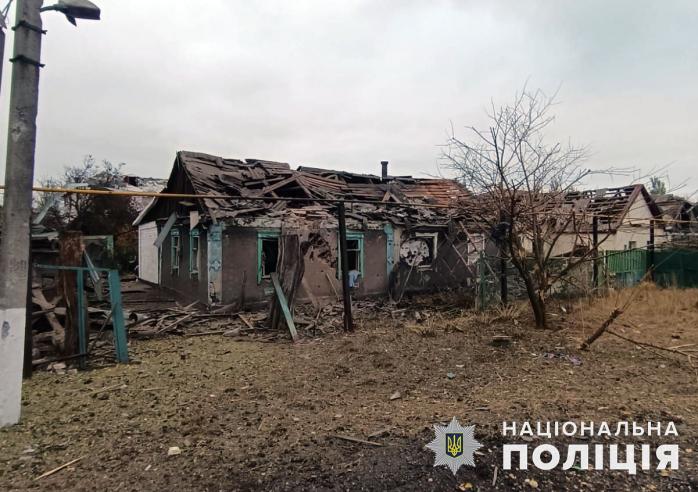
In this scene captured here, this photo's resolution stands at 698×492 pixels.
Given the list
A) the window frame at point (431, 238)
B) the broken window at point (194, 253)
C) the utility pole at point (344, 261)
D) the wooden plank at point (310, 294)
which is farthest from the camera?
the window frame at point (431, 238)

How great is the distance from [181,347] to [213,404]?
3.46m

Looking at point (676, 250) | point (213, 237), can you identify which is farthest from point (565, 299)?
point (213, 237)

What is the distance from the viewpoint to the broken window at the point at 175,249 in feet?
49.0

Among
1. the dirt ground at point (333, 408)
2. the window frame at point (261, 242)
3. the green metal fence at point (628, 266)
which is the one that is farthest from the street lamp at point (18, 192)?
the green metal fence at point (628, 266)

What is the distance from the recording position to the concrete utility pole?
382cm

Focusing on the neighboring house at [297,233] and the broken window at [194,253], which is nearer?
the neighboring house at [297,233]

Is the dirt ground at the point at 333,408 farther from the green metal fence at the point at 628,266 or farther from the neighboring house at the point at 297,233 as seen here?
the green metal fence at the point at 628,266

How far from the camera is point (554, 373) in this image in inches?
213

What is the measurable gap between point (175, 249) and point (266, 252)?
527 cm

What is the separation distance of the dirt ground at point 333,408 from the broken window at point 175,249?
7.89m

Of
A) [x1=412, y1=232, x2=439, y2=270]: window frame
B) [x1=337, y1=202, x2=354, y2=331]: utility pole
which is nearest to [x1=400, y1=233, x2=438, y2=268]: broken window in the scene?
[x1=412, y1=232, x2=439, y2=270]: window frame

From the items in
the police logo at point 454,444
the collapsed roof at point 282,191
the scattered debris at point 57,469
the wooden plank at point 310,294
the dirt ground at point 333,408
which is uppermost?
the collapsed roof at point 282,191

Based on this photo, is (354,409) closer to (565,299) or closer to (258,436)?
(258,436)

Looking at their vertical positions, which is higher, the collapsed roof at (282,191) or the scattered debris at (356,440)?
the collapsed roof at (282,191)
